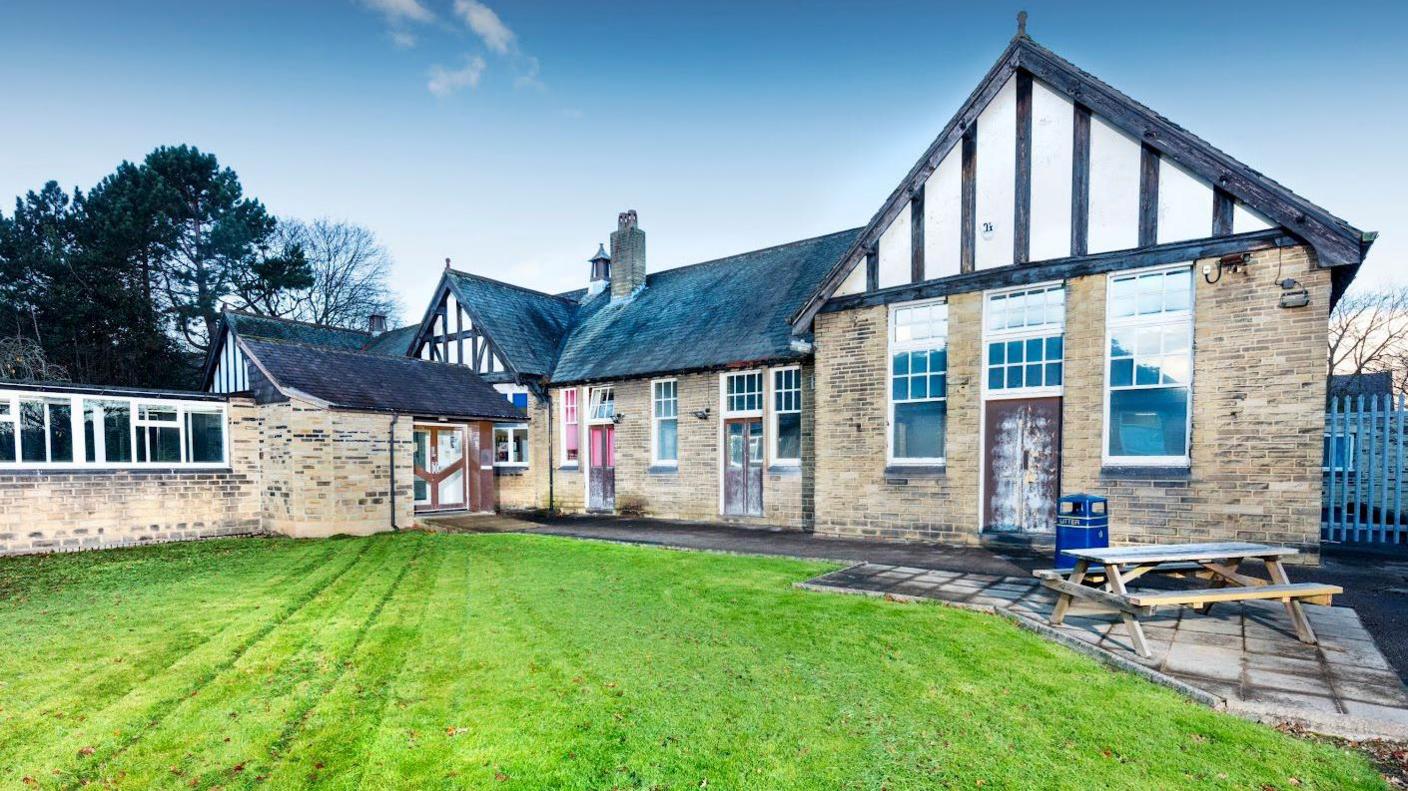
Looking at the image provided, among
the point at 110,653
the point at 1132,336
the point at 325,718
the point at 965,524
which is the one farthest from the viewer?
the point at 965,524

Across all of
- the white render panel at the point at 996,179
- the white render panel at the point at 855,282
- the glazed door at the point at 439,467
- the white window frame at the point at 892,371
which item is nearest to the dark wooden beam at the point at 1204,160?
the white render panel at the point at 996,179

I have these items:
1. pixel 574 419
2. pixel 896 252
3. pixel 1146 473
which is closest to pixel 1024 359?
pixel 1146 473

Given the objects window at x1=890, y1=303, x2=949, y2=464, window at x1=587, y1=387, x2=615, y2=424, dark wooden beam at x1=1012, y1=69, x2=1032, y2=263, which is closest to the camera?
dark wooden beam at x1=1012, y1=69, x2=1032, y2=263

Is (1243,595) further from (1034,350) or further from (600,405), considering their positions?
(600,405)

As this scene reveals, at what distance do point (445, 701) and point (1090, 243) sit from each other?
10255mm

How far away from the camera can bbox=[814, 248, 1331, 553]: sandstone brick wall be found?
26.8 ft

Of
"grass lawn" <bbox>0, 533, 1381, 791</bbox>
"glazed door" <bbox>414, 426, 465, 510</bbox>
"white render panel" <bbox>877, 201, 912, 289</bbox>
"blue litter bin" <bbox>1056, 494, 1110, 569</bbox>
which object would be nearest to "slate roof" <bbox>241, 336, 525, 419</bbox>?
"glazed door" <bbox>414, 426, 465, 510</bbox>

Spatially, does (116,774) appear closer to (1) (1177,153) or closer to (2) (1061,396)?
(2) (1061,396)

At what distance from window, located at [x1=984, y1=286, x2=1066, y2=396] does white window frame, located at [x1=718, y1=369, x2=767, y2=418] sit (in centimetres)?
514

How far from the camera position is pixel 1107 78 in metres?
9.47

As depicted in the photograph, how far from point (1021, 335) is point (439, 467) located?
1454cm

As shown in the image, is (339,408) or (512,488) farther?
(512,488)

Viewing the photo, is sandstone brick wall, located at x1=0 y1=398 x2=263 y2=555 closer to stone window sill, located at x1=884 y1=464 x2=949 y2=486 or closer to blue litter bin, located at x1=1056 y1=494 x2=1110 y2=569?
stone window sill, located at x1=884 y1=464 x2=949 y2=486

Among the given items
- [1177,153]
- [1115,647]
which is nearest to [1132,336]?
[1177,153]
